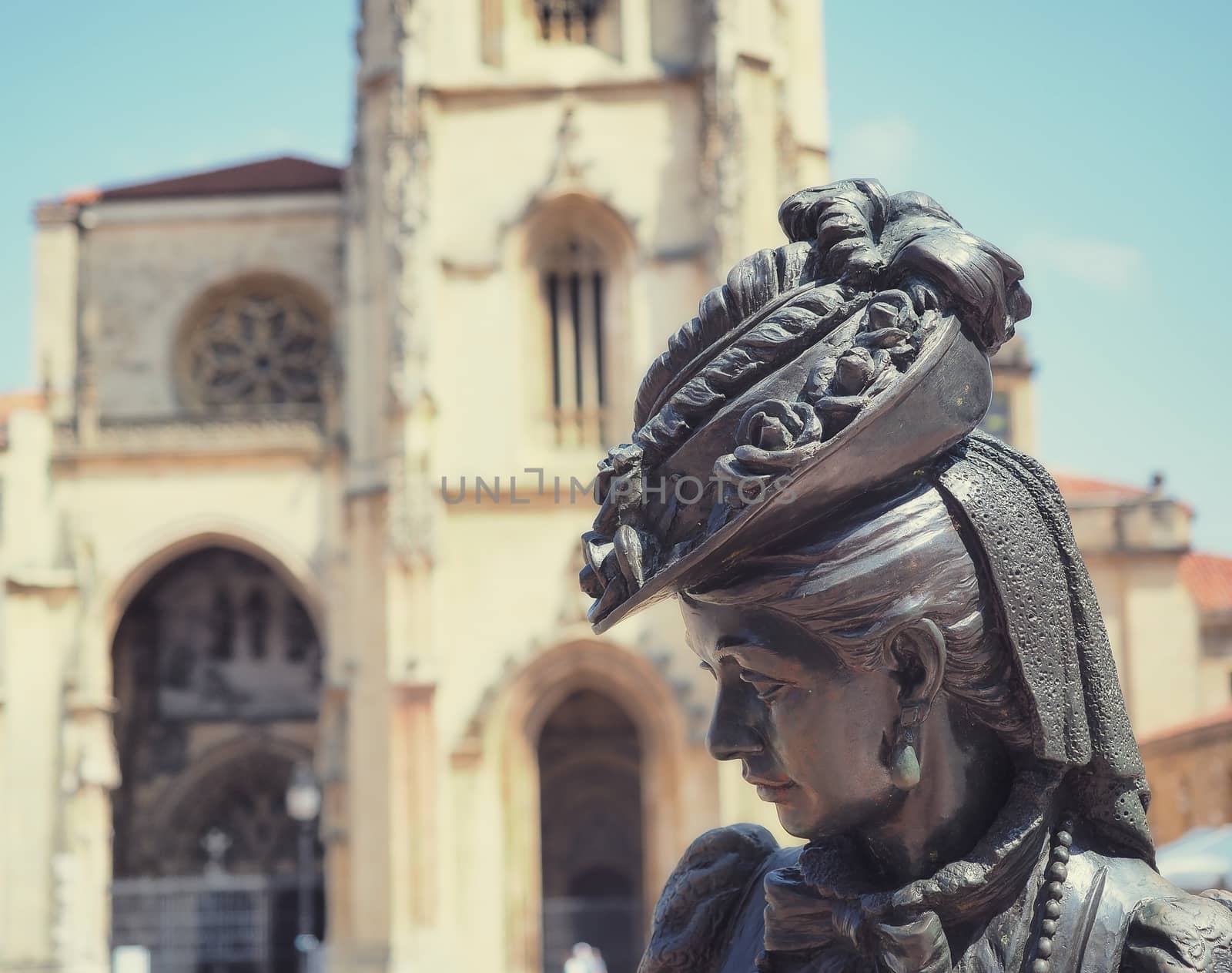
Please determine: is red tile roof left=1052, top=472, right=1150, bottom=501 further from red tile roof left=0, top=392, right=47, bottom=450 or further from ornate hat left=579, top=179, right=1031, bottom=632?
ornate hat left=579, top=179, right=1031, bottom=632

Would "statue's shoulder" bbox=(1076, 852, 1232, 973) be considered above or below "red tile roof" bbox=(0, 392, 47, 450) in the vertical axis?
below

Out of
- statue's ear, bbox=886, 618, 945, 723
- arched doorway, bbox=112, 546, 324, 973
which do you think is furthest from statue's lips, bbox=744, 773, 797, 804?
arched doorway, bbox=112, 546, 324, 973

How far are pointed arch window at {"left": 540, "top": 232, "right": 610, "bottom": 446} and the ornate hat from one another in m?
19.7

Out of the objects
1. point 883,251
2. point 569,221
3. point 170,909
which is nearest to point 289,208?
→ point 569,221

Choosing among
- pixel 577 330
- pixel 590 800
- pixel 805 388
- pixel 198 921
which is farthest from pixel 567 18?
pixel 805 388

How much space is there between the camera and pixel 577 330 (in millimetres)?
21703

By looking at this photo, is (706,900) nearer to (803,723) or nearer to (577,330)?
(803,723)

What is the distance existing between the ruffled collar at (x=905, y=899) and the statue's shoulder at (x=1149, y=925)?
57mm

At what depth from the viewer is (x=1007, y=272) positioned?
1.39 metres

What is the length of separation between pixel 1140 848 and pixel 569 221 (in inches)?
801

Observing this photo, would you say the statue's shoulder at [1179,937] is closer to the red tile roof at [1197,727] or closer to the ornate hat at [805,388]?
the ornate hat at [805,388]

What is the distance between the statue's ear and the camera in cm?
134

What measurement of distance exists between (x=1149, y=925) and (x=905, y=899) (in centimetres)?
18

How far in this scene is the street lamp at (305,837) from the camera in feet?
65.9
